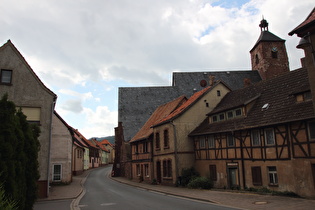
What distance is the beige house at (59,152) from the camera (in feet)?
92.3

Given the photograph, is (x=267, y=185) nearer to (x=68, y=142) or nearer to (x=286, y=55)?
(x=68, y=142)

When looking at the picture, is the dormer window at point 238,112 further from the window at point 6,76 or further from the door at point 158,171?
the window at point 6,76

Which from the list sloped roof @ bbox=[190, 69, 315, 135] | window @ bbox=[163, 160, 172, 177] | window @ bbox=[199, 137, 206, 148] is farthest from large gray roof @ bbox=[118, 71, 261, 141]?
sloped roof @ bbox=[190, 69, 315, 135]

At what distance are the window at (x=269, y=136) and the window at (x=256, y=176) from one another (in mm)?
1971

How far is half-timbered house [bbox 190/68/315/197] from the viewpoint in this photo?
53.1 ft

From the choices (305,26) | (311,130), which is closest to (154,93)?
(311,130)

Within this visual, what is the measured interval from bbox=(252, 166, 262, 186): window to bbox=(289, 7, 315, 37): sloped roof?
10.2 m

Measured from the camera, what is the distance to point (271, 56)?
49.0 meters

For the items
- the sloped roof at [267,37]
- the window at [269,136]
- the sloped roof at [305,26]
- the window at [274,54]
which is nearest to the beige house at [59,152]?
the window at [269,136]

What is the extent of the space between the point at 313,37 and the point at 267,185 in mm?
10386

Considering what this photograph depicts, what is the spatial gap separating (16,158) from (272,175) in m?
15.0

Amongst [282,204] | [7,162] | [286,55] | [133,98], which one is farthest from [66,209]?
[286,55]

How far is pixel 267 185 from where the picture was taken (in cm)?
1828

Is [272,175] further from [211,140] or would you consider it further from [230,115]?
[211,140]
